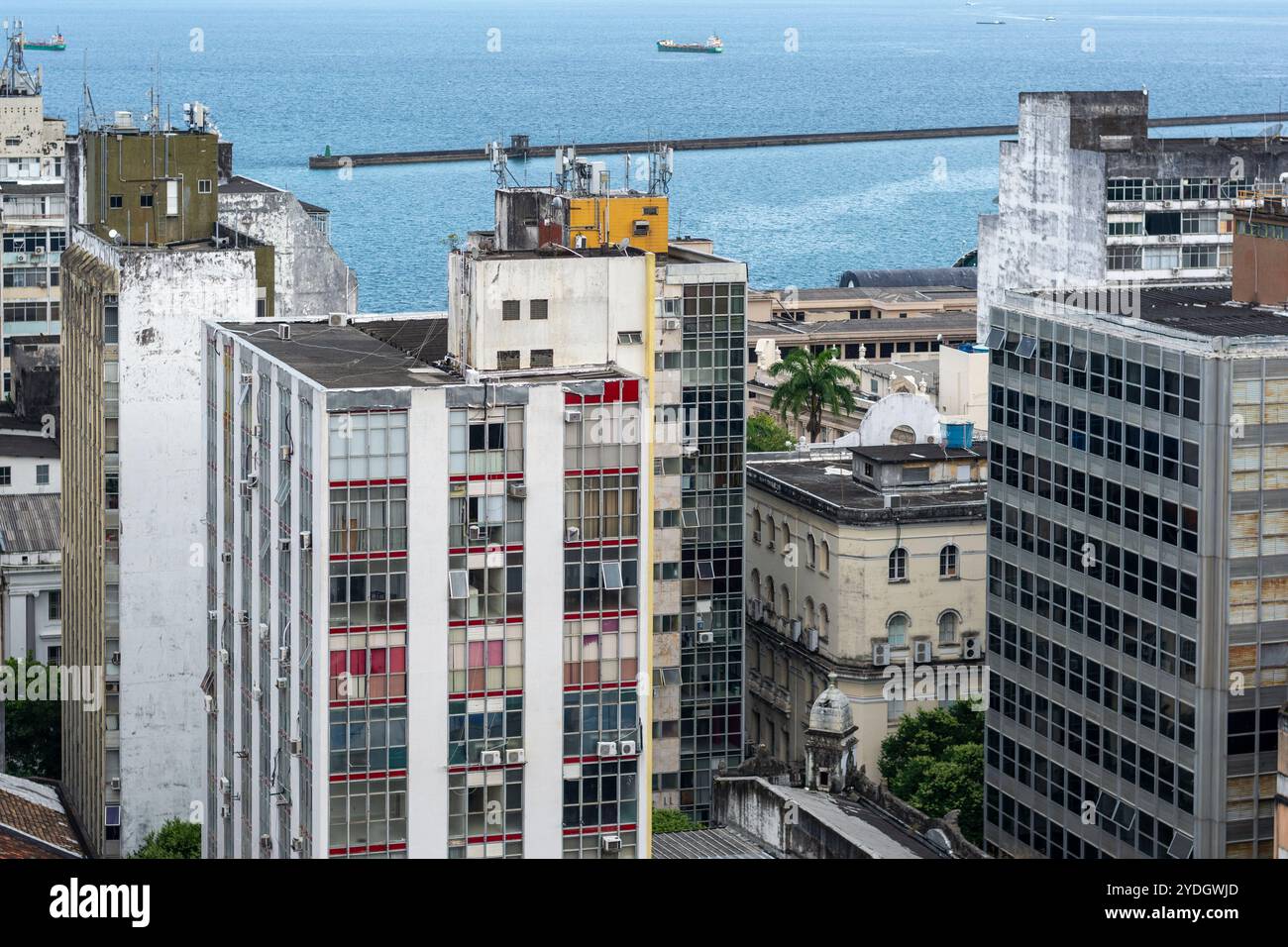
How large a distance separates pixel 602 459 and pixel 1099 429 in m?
22.1

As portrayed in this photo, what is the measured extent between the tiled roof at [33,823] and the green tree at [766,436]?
6407 cm

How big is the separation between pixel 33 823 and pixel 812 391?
244 ft

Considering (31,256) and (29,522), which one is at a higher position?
(31,256)

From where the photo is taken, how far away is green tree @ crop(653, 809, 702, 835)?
87250 millimetres

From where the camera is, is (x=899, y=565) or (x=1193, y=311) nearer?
(x=1193, y=311)

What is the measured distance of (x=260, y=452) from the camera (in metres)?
65.4

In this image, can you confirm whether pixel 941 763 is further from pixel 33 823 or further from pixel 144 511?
pixel 33 823

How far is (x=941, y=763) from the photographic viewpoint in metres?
93.5

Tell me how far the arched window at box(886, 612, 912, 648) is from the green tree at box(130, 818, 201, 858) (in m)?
32.9

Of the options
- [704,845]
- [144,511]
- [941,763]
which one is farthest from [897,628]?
[144,511]

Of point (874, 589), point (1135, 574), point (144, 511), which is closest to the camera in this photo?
point (1135, 574)

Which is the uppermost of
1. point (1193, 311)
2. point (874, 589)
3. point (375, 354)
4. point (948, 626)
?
point (1193, 311)

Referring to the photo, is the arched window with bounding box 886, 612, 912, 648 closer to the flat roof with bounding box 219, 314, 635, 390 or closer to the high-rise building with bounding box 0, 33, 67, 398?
the flat roof with bounding box 219, 314, 635, 390

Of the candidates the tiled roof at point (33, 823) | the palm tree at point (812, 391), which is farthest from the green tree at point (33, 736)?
the palm tree at point (812, 391)
